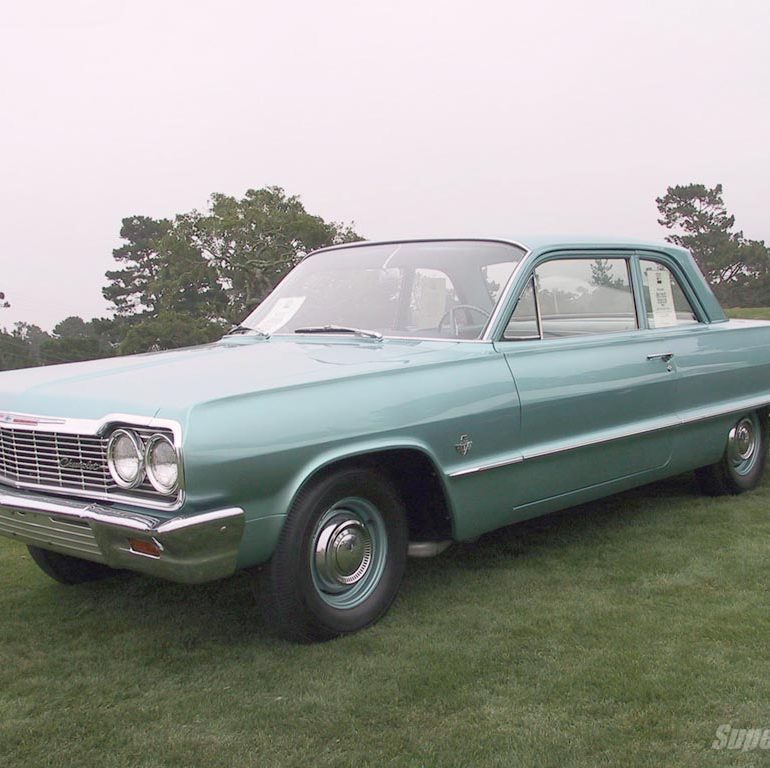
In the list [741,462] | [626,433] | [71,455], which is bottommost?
[741,462]

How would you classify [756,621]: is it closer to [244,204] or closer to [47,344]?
[47,344]

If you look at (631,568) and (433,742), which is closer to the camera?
(433,742)

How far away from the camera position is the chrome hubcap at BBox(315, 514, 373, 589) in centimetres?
327

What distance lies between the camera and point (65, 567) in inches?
160

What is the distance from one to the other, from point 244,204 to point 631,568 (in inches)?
2148

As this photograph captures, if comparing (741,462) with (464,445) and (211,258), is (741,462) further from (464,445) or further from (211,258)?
(211,258)

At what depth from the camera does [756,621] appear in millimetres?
3355

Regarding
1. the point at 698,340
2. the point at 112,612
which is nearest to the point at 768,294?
the point at 698,340

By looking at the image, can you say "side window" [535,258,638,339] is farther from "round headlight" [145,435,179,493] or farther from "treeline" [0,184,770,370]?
"treeline" [0,184,770,370]

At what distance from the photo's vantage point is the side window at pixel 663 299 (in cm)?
493

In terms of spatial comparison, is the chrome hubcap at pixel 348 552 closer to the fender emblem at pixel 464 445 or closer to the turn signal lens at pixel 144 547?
the fender emblem at pixel 464 445

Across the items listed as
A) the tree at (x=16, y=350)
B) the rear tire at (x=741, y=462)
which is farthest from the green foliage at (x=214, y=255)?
the rear tire at (x=741, y=462)

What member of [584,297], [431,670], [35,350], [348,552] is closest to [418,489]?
[348,552]

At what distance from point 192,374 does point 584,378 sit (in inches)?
73.3
